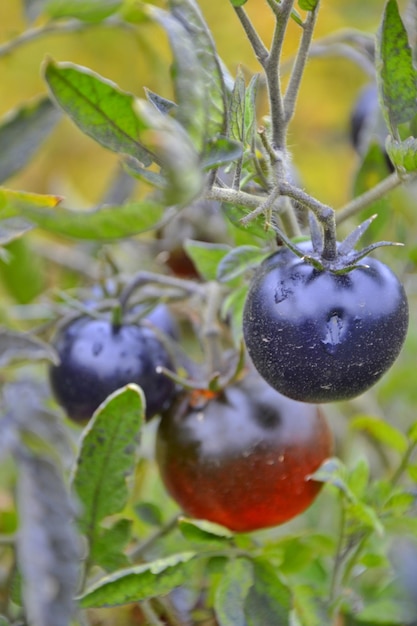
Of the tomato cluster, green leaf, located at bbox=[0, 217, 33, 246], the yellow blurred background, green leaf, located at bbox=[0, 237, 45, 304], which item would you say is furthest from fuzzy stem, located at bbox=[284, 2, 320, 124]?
the yellow blurred background

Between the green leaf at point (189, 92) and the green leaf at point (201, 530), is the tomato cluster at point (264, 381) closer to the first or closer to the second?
the green leaf at point (201, 530)

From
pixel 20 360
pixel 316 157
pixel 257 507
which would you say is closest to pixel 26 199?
pixel 20 360

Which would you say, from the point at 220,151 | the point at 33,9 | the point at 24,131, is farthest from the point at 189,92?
the point at 33,9

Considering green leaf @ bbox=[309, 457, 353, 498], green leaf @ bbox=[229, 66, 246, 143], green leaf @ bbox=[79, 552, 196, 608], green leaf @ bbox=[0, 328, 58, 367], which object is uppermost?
green leaf @ bbox=[229, 66, 246, 143]

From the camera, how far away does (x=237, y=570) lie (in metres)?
0.74

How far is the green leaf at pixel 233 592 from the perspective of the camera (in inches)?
27.7

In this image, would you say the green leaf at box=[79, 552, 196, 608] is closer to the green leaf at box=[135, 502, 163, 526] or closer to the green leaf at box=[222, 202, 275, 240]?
the green leaf at box=[135, 502, 163, 526]

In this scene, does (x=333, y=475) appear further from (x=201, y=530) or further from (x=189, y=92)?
(x=189, y=92)

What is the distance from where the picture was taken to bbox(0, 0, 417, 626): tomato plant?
0.51 m

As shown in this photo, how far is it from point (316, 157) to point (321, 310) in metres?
1.52

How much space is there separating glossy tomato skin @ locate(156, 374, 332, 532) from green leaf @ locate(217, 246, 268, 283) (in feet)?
0.47

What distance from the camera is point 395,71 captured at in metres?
0.62

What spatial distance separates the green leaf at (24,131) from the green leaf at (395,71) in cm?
46

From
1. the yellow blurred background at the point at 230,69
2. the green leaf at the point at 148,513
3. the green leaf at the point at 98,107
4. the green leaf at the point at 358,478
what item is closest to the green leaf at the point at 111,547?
the green leaf at the point at 148,513
